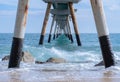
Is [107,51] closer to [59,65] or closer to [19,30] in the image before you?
[19,30]

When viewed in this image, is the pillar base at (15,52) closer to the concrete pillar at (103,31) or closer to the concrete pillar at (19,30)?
the concrete pillar at (19,30)

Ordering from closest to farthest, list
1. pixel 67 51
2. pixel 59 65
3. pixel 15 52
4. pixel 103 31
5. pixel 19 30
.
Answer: pixel 103 31, pixel 19 30, pixel 15 52, pixel 59 65, pixel 67 51

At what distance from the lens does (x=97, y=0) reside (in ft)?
33.8

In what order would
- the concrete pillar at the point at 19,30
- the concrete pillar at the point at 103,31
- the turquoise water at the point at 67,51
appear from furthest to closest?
the turquoise water at the point at 67,51, the concrete pillar at the point at 19,30, the concrete pillar at the point at 103,31

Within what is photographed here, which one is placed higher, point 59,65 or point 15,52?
point 15,52

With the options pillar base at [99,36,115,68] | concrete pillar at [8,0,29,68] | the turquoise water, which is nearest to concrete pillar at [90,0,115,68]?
A: pillar base at [99,36,115,68]

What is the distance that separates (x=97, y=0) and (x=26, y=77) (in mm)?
3036

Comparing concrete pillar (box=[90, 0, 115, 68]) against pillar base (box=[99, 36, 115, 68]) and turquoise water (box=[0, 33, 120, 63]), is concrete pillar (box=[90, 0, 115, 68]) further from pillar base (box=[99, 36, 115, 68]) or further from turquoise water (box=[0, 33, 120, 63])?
turquoise water (box=[0, 33, 120, 63])

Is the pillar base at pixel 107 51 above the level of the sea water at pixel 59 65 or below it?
above

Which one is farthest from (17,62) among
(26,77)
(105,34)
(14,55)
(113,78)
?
(113,78)

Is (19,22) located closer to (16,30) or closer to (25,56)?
(16,30)

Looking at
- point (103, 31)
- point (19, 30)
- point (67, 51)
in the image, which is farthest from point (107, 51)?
point (67, 51)

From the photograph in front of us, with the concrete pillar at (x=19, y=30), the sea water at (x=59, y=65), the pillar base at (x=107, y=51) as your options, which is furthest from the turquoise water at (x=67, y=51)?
the concrete pillar at (x=19, y=30)

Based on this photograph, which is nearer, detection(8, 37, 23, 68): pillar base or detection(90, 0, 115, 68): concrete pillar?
detection(90, 0, 115, 68): concrete pillar
